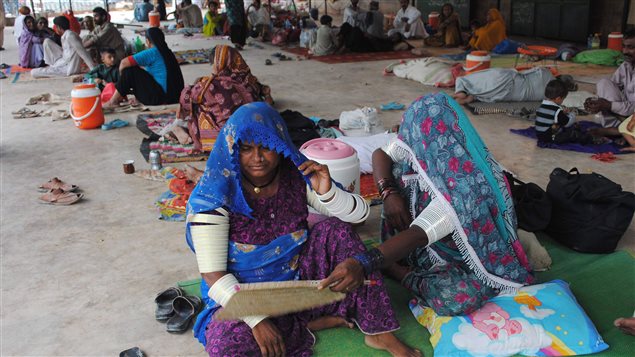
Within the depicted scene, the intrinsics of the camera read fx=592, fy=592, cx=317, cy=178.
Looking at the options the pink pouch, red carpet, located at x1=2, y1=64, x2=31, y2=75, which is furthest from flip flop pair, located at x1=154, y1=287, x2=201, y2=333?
red carpet, located at x1=2, y1=64, x2=31, y2=75

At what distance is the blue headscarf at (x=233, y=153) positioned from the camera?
2.14 meters

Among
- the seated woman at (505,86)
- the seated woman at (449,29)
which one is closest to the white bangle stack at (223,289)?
the seated woman at (505,86)

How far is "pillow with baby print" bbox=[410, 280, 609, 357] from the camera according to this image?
2.33 meters

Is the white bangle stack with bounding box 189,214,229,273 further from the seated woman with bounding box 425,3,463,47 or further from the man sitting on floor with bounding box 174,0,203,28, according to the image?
the man sitting on floor with bounding box 174,0,203,28

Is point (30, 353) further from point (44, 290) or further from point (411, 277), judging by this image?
point (411, 277)

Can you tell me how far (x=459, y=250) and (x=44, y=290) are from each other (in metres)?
2.09

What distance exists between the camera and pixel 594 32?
10.9 metres

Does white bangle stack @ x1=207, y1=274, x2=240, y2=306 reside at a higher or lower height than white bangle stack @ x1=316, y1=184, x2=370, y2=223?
lower

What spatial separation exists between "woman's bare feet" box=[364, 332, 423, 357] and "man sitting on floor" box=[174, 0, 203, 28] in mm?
15648

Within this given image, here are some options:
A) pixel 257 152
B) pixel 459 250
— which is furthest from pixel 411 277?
pixel 257 152

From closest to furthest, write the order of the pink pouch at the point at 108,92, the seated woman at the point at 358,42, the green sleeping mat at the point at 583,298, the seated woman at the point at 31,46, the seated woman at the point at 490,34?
the green sleeping mat at the point at 583,298 → the pink pouch at the point at 108,92 → the seated woman at the point at 31,46 → the seated woman at the point at 490,34 → the seated woman at the point at 358,42

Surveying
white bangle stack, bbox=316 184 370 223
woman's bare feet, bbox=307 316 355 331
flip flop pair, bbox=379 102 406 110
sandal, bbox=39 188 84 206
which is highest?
white bangle stack, bbox=316 184 370 223

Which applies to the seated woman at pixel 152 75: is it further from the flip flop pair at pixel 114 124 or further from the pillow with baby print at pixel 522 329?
the pillow with baby print at pixel 522 329

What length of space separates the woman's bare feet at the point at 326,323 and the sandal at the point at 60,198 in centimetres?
245
